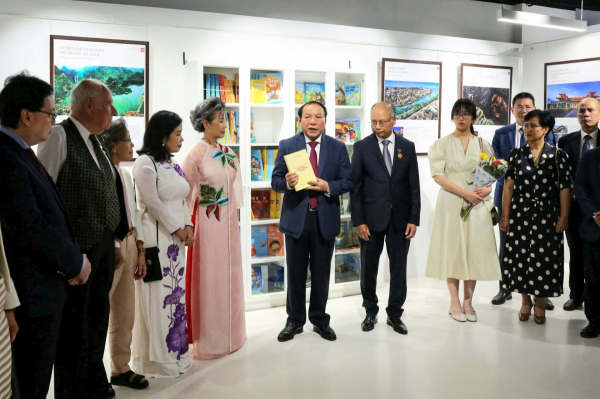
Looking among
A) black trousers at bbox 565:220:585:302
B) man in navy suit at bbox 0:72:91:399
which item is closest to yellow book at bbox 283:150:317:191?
man in navy suit at bbox 0:72:91:399

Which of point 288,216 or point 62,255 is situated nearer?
point 62,255

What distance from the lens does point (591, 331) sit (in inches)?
175

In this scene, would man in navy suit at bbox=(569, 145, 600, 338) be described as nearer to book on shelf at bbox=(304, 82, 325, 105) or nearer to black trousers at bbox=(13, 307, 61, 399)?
book on shelf at bbox=(304, 82, 325, 105)

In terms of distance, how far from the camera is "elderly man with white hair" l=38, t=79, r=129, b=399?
2715 mm

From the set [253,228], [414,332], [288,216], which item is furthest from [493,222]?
[253,228]

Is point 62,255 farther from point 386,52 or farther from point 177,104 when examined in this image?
point 386,52

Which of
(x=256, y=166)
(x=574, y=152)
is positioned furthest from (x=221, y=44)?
(x=574, y=152)

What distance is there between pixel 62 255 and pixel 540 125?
3840 mm

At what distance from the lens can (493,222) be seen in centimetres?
484

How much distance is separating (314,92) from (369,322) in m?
2.33

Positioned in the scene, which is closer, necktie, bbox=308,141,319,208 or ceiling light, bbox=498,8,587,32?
necktie, bbox=308,141,319,208

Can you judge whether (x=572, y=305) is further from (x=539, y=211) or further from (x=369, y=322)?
(x=369, y=322)

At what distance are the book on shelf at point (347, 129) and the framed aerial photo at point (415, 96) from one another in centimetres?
76

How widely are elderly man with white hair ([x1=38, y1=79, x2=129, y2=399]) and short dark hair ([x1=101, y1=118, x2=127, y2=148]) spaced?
1.32 ft
